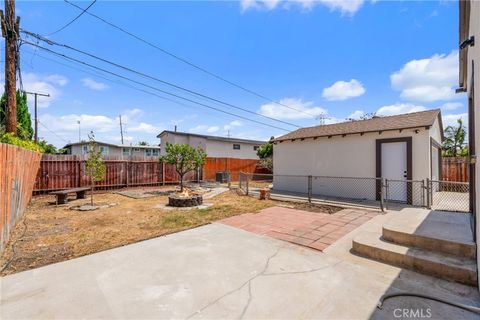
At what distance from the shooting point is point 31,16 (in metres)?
8.38

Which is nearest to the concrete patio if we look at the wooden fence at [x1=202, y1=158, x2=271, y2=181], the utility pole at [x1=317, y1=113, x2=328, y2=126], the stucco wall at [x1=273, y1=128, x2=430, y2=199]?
the stucco wall at [x1=273, y1=128, x2=430, y2=199]

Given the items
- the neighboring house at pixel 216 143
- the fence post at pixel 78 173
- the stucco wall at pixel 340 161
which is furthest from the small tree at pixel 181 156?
the neighboring house at pixel 216 143

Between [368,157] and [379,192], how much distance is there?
1.51 metres

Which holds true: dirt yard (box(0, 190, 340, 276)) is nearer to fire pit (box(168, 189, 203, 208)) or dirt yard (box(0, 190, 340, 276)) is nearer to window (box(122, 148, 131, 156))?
fire pit (box(168, 189, 203, 208))

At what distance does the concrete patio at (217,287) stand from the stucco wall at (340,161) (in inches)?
261

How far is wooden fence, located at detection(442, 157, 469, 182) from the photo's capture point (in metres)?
11.8

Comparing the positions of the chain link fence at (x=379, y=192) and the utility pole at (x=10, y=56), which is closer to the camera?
the chain link fence at (x=379, y=192)

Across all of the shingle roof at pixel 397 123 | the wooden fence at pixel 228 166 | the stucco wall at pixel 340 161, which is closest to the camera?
the stucco wall at pixel 340 161

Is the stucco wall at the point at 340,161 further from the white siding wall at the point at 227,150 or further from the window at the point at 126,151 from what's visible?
the window at the point at 126,151

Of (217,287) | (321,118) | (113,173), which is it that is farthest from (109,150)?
(217,287)

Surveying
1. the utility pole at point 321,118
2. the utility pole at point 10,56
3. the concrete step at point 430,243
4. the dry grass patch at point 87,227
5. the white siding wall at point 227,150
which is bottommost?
the dry grass patch at point 87,227

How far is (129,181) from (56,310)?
12957 millimetres

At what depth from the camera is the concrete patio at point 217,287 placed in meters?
2.41

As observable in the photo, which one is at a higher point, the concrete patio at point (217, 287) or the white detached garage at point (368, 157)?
the white detached garage at point (368, 157)
